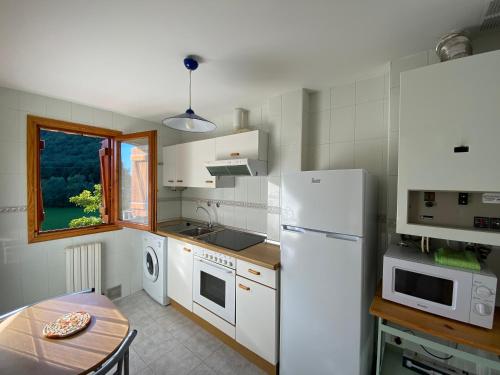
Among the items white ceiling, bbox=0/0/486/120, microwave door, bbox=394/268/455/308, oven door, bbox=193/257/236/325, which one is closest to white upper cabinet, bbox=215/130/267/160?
white ceiling, bbox=0/0/486/120

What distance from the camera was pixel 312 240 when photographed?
1.47 meters

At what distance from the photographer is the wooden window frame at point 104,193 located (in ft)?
7.02

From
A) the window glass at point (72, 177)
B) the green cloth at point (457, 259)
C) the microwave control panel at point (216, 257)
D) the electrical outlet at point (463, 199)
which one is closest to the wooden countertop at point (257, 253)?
the microwave control panel at point (216, 257)

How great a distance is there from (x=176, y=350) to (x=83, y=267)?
1.44 m

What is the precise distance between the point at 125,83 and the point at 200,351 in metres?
2.51

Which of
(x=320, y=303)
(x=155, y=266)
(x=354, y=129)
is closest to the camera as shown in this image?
(x=320, y=303)

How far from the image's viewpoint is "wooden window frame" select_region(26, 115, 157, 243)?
2.14m

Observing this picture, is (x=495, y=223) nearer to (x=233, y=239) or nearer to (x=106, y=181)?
(x=233, y=239)

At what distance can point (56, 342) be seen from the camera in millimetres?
1067

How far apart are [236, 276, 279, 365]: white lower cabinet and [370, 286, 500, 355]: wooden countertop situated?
75 centimetres

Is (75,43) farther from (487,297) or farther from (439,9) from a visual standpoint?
(487,297)

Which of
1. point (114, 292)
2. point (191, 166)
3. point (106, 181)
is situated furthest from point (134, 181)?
point (114, 292)

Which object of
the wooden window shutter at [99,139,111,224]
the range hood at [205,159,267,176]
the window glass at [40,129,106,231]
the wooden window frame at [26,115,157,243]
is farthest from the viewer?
the window glass at [40,129,106,231]

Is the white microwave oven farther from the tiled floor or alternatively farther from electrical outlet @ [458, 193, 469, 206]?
the tiled floor
